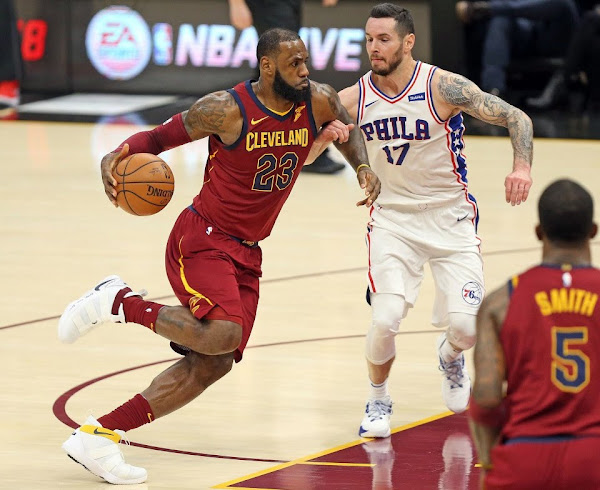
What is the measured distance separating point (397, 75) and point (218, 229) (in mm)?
1212

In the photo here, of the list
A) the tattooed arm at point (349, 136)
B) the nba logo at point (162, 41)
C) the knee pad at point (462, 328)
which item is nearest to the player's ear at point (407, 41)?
the tattooed arm at point (349, 136)

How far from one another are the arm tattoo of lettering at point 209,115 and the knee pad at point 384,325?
1130mm

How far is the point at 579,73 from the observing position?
17781 millimetres

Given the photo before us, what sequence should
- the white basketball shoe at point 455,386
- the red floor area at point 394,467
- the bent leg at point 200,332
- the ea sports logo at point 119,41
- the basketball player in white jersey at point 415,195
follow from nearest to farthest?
the red floor area at point 394,467 → the bent leg at point 200,332 → the basketball player in white jersey at point 415,195 → the white basketball shoe at point 455,386 → the ea sports logo at point 119,41

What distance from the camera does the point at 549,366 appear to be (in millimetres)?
3729

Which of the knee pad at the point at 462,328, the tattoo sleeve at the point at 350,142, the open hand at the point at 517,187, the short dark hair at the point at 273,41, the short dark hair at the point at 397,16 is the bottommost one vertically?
the knee pad at the point at 462,328

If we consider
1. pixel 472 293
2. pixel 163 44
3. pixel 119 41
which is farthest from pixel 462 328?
pixel 119 41

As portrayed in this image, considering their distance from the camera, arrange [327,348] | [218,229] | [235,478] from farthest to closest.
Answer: [327,348] → [218,229] → [235,478]

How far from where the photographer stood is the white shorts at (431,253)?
6.35m

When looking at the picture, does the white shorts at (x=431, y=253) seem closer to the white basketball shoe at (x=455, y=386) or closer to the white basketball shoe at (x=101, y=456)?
the white basketball shoe at (x=455, y=386)

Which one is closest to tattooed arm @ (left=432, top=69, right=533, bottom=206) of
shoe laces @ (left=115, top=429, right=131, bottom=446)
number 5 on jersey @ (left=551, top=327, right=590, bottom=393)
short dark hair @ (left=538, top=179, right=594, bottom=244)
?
shoe laces @ (left=115, top=429, right=131, bottom=446)

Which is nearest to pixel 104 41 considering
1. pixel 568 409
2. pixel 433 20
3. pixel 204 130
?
pixel 433 20

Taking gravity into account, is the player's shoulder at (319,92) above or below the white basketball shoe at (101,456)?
above

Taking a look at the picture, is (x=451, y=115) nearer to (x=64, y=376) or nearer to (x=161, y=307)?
(x=161, y=307)
